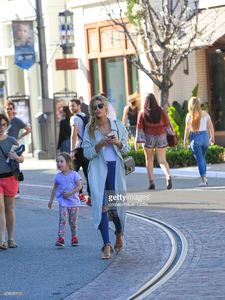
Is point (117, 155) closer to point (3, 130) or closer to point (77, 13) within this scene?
point (3, 130)

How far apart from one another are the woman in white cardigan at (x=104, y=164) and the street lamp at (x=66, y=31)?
1816 cm

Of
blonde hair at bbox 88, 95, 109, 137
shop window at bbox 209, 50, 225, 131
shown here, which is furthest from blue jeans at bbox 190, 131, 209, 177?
shop window at bbox 209, 50, 225, 131

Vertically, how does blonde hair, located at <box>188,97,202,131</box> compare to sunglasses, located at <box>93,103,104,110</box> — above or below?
below

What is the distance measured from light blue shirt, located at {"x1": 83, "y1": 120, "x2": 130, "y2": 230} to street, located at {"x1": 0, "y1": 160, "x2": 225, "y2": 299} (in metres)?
0.64

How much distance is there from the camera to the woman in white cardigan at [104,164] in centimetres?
1034

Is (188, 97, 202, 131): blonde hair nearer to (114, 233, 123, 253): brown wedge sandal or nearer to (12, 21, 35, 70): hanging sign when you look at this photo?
(114, 233, 123, 253): brown wedge sandal

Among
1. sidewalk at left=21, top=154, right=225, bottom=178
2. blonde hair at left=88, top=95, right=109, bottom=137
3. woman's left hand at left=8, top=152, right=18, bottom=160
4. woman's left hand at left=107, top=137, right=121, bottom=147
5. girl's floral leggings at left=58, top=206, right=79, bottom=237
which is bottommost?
sidewalk at left=21, top=154, right=225, bottom=178

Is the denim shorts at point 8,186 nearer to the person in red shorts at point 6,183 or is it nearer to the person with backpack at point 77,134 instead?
the person in red shorts at point 6,183

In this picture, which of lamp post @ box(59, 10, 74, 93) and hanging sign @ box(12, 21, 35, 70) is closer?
lamp post @ box(59, 10, 74, 93)

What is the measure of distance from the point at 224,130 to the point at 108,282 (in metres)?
18.3

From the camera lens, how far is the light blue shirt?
406 inches

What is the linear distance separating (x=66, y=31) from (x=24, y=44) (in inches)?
53.0

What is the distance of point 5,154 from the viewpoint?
11.6 metres

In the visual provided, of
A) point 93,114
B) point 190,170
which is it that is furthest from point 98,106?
point 190,170
